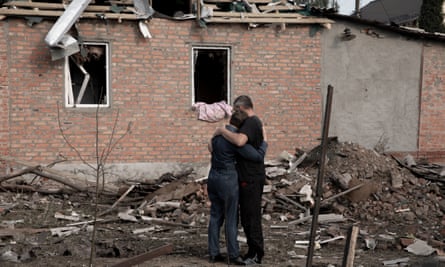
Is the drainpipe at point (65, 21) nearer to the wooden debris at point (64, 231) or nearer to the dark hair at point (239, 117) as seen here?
the wooden debris at point (64, 231)

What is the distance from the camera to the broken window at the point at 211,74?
11.5 meters

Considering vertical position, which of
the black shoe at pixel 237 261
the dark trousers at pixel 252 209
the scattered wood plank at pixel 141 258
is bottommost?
the black shoe at pixel 237 261

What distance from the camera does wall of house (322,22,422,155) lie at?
11742 mm

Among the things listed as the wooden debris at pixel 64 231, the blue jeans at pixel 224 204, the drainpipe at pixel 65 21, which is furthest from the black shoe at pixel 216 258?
the drainpipe at pixel 65 21

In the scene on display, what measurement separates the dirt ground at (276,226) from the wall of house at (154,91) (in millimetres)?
1288

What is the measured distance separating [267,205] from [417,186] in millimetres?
3077

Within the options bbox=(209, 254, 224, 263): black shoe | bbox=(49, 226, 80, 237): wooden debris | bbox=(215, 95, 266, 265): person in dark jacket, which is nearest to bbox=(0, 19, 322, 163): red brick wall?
bbox=(49, 226, 80, 237): wooden debris

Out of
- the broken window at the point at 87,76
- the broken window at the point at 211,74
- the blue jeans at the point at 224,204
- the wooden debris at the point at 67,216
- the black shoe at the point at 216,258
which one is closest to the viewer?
the blue jeans at the point at 224,204

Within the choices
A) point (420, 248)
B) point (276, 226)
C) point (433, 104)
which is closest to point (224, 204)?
point (276, 226)

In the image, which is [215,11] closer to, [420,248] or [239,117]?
[239,117]

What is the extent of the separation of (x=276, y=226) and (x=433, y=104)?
5.92 meters

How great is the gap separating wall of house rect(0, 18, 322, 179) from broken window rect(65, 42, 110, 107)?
7.8 inches

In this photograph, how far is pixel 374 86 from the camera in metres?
11.9

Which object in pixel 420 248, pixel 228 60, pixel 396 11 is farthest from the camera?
pixel 396 11
